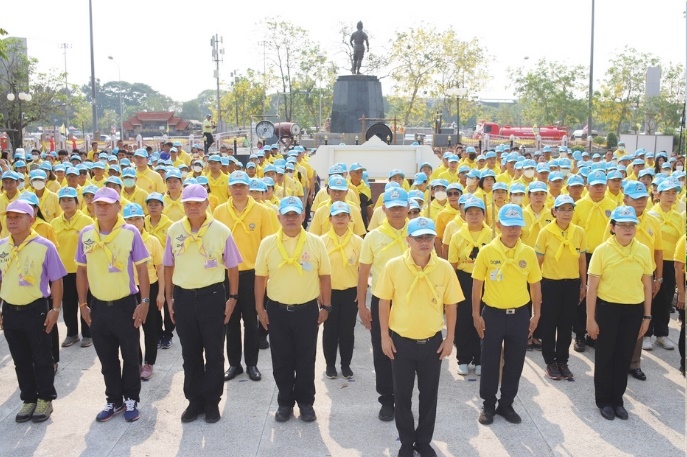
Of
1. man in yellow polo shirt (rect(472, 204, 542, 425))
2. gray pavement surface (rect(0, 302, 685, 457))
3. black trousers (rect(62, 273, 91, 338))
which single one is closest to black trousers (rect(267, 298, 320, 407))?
gray pavement surface (rect(0, 302, 685, 457))

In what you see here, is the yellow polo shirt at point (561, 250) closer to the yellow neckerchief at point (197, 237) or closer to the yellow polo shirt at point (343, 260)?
the yellow polo shirt at point (343, 260)

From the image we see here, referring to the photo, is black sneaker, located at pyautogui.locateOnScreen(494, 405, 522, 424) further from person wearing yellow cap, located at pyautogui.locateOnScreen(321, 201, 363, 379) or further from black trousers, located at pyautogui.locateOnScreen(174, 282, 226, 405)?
black trousers, located at pyautogui.locateOnScreen(174, 282, 226, 405)

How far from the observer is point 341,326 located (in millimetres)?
6949

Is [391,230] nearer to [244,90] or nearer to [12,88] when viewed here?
[12,88]

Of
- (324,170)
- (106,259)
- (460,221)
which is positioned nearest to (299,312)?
(106,259)

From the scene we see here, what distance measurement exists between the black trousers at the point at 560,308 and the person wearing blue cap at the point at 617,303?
2.54 feet

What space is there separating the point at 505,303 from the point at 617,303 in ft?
3.34

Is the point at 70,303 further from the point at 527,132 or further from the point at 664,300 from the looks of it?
the point at 527,132

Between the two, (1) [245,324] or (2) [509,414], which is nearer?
(2) [509,414]

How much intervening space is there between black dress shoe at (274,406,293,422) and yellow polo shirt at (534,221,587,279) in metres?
2.82

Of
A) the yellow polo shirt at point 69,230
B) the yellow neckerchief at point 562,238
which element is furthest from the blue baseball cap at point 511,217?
the yellow polo shirt at point 69,230

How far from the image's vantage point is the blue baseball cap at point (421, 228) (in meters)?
4.91

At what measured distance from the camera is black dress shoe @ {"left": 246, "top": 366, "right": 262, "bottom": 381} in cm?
696

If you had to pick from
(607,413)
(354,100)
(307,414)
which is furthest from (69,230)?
(354,100)
